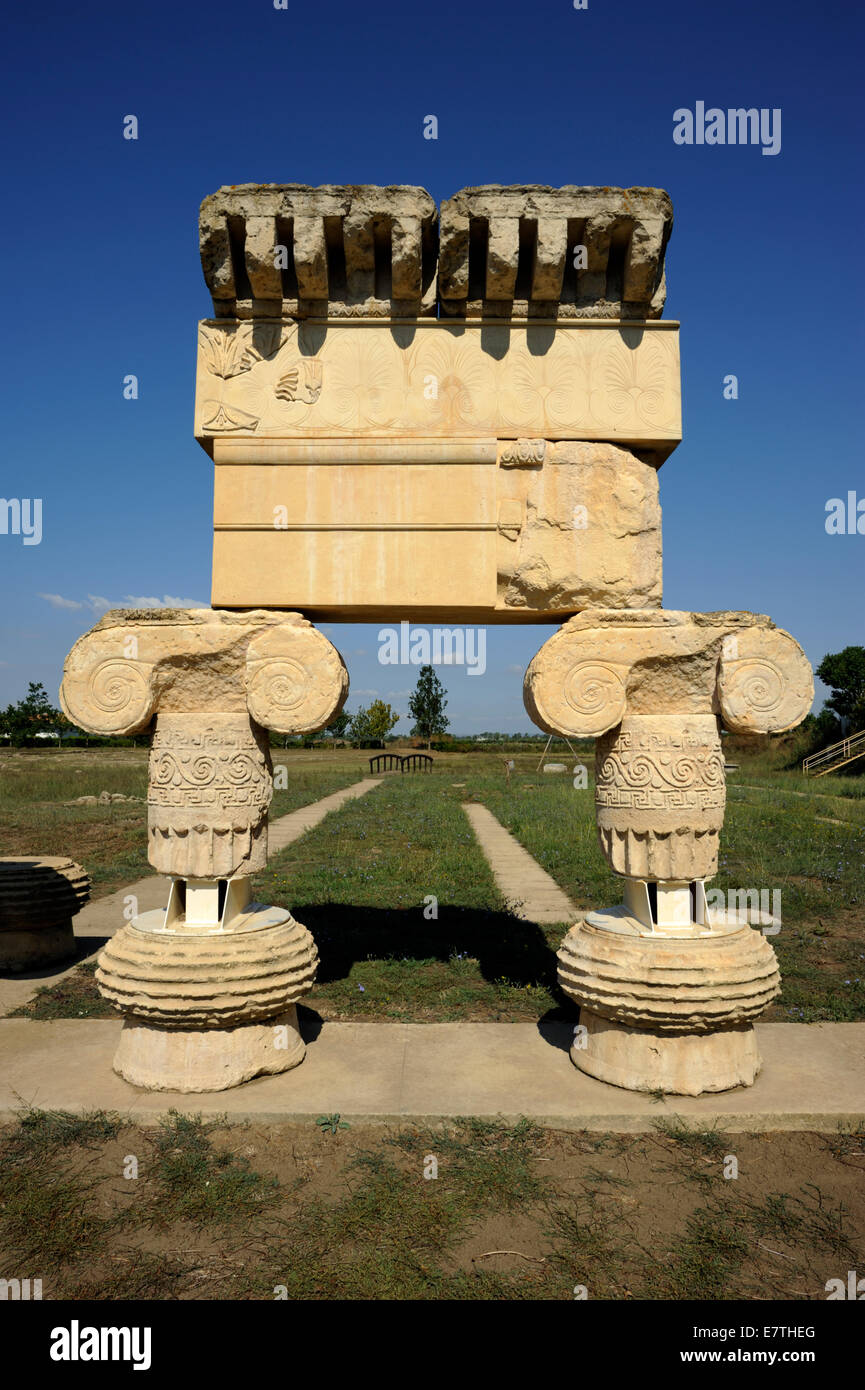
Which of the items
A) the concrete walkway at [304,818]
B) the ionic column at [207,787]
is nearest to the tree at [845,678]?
the concrete walkway at [304,818]

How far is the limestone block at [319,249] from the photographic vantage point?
13.6 feet

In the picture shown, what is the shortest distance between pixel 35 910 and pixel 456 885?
4594 millimetres

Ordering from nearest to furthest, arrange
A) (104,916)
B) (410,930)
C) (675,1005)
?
1. (675,1005)
2. (410,930)
3. (104,916)

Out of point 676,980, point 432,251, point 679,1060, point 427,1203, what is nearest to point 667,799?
point 676,980

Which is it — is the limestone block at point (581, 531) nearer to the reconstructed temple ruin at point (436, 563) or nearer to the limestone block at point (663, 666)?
the reconstructed temple ruin at point (436, 563)

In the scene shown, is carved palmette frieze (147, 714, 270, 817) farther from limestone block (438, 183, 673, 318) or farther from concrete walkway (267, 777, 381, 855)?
concrete walkway (267, 777, 381, 855)

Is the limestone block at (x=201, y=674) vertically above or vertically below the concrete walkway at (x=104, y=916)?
above

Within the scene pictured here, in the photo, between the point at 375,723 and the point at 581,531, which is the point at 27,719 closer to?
the point at 375,723

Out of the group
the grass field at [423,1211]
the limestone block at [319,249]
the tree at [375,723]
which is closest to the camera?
the grass field at [423,1211]

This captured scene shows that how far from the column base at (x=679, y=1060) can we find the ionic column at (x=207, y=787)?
5.35 ft

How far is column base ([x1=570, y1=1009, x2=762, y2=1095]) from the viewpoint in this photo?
158 inches

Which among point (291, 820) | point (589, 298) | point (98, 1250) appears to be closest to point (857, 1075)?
point (98, 1250)

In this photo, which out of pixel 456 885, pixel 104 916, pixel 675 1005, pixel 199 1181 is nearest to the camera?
pixel 199 1181

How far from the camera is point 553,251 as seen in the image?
4.18 metres
